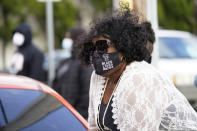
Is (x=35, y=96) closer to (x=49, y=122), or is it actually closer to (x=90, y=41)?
(x=49, y=122)

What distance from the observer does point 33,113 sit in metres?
3.49

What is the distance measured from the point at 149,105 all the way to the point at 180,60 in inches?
276

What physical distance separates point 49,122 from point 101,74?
68 centimetres

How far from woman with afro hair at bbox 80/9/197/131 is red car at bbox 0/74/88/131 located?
342mm

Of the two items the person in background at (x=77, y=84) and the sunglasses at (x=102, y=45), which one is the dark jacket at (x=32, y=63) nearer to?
the person in background at (x=77, y=84)

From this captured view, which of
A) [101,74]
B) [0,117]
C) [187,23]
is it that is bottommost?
[187,23]

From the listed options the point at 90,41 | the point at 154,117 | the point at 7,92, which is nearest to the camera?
the point at 154,117

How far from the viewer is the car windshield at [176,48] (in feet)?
31.3

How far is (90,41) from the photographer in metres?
3.22

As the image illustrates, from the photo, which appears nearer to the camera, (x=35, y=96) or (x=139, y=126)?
(x=139, y=126)

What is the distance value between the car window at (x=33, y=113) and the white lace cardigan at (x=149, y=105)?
80 centimetres

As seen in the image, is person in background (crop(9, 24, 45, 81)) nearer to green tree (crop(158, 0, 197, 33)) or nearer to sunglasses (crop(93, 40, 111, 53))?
sunglasses (crop(93, 40, 111, 53))

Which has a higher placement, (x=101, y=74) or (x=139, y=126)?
(x=101, y=74)

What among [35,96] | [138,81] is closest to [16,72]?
[35,96]
